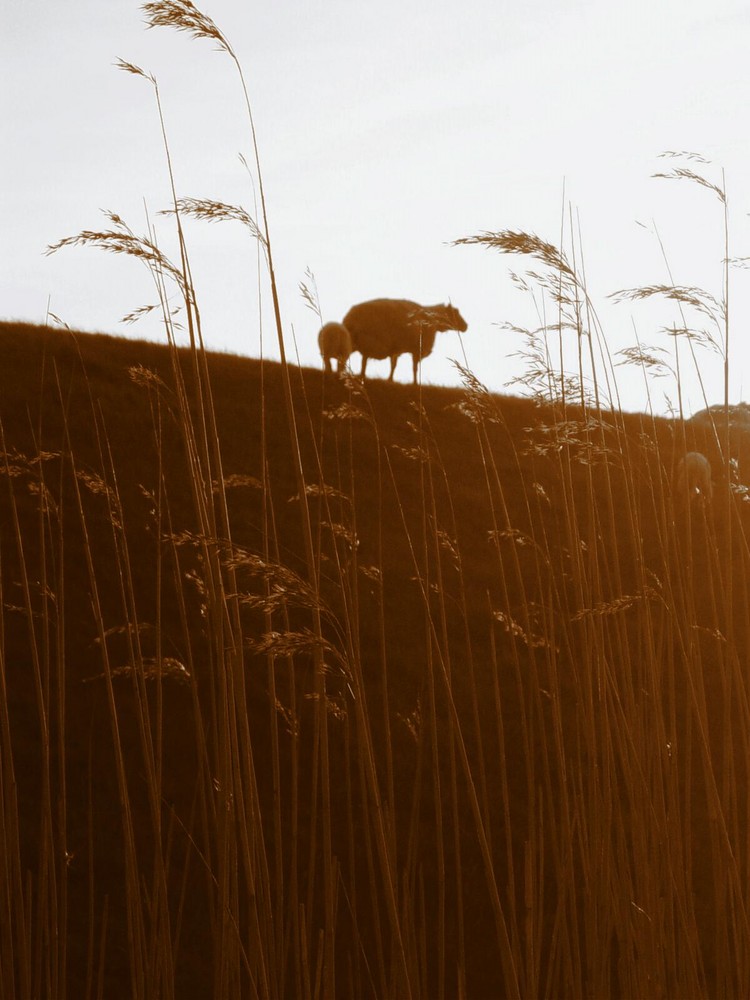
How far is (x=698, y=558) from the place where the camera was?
261 inches

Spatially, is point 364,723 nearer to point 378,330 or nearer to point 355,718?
point 355,718

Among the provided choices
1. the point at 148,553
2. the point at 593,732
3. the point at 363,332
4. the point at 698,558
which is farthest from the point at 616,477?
the point at 593,732

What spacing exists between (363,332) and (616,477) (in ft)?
14.0

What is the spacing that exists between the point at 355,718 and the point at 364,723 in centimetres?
56

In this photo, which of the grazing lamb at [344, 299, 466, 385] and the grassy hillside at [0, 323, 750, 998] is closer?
the grassy hillside at [0, 323, 750, 998]

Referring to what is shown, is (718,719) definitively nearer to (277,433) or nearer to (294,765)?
(294,765)

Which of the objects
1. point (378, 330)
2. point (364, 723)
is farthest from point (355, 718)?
point (378, 330)

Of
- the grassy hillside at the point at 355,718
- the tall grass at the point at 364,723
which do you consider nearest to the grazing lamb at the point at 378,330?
the grassy hillside at the point at 355,718

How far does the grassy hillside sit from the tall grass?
0.04 ft

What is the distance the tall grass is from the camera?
4.25 feet

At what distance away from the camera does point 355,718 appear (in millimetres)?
1677

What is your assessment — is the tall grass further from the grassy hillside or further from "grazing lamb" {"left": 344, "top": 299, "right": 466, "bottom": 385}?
"grazing lamb" {"left": 344, "top": 299, "right": 466, "bottom": 385}

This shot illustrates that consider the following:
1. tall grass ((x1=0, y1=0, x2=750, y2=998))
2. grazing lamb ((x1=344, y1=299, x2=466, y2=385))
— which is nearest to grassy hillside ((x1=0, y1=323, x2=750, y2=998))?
tall grass ((x1=0, y1=0, x2=750, y2=998))

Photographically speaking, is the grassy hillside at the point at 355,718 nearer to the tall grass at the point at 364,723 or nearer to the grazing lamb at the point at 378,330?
the tall grass at the point at 364,723
